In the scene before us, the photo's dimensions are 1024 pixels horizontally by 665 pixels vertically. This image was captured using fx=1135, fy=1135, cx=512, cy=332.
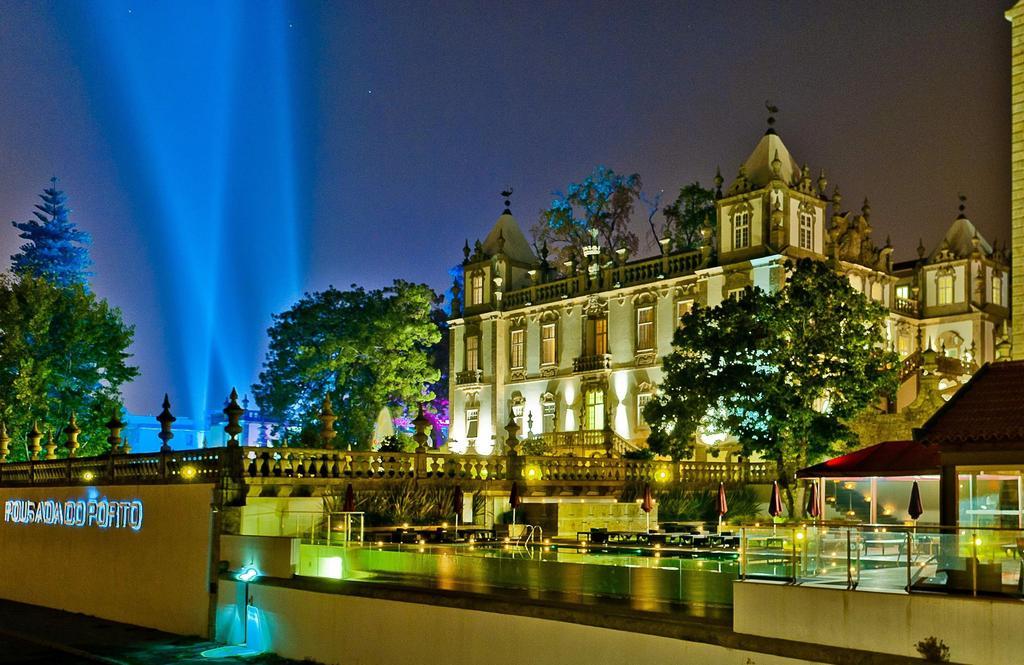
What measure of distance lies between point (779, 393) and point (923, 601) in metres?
27.1

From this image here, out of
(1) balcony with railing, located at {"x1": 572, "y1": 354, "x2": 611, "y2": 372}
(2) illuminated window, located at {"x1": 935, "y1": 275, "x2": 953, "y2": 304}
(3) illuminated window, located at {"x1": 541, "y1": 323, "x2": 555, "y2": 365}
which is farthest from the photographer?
(3) illuminated window, located at {"x1": 541, "y1": 323, "x2": 555, "y2": 365}

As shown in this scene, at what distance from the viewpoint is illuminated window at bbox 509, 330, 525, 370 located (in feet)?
195

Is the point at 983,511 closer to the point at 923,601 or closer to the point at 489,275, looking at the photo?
the point at 923,601

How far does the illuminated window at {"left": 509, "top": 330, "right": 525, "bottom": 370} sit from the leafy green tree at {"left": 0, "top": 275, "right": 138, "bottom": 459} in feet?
62.2

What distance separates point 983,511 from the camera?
16.5m

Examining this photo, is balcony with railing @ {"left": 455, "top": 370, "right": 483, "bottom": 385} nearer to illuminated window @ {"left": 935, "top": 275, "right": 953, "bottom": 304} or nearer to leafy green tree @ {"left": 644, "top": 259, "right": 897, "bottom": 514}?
leafy green tree @ {"left": 644, "top": 259, "right": 897, "bottom": 514}

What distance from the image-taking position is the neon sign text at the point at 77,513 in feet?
90.0

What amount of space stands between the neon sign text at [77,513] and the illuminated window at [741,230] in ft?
92.7

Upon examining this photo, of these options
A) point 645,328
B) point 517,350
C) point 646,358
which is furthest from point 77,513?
point 517,350

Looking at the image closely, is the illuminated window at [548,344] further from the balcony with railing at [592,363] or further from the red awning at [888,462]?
the red awning at [888,462]

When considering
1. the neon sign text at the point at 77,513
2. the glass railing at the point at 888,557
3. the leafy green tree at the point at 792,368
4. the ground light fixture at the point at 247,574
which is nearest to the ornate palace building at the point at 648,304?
the leafy green tree at the point at 792,368

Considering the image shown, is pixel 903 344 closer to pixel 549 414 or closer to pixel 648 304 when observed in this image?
pixel 648 304

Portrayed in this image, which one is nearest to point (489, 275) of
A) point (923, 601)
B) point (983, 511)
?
point (983, 511)

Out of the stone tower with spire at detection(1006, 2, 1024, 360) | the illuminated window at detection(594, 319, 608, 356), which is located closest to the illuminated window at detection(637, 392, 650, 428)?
the illuminated window at detection(594, 319, 608, 356)
